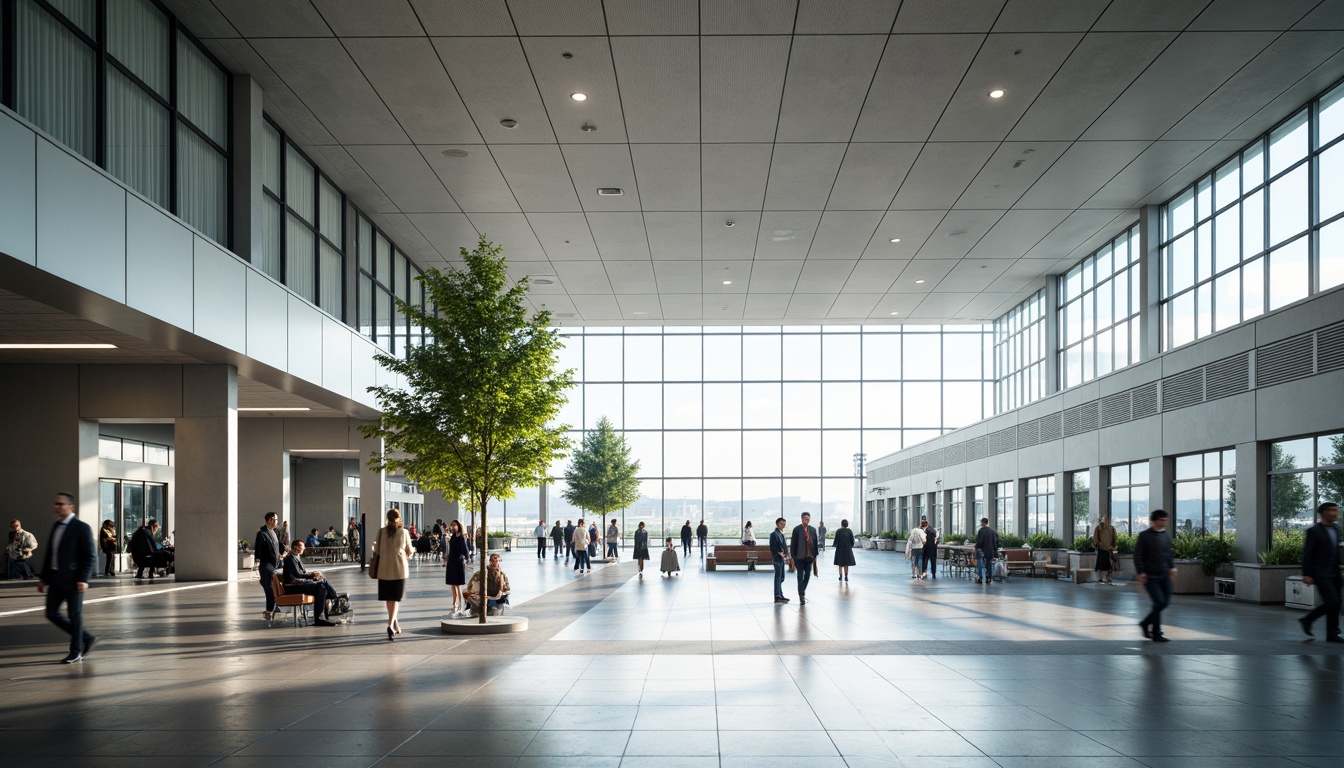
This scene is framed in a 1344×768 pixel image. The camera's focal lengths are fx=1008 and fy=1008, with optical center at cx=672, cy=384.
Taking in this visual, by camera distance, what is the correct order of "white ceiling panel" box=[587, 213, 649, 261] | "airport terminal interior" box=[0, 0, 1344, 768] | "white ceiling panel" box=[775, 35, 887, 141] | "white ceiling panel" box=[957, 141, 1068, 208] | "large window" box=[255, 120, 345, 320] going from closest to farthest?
"airport terminal interior" box=[0, 0, 1344, 768]
"white ceiling panel" box=[775, 35, 887, 141]
"large window" box=[255, 120, 345, 320]
"white ceiling panel" box=[957, 141, 1068, 208]
"white ceiling panel" box=[587, 213, 649, 261]

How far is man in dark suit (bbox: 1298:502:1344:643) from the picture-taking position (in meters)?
12.6

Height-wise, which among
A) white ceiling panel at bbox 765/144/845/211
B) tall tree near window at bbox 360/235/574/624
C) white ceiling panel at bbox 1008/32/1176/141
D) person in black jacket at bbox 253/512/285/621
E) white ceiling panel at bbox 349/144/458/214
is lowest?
person in black jacket at bbox 253/512/285/621

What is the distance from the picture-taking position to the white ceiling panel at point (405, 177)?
2147cm

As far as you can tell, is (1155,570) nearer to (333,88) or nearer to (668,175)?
(668,175)

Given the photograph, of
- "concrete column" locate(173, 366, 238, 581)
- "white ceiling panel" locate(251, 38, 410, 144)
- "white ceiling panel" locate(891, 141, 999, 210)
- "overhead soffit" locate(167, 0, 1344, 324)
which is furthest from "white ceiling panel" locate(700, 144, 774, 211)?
"concrete column" locate(173, 366, 238, 581)

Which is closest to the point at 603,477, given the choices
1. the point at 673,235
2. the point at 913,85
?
the point at 673,235

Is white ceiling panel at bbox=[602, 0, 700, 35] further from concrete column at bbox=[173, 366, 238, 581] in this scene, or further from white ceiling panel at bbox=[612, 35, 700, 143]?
concrete column at bbox=[173, 366, 238, 581]

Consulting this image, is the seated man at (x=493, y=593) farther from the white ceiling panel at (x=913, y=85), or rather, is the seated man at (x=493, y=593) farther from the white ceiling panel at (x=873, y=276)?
the white ceiling panel at (x=873, y=276)

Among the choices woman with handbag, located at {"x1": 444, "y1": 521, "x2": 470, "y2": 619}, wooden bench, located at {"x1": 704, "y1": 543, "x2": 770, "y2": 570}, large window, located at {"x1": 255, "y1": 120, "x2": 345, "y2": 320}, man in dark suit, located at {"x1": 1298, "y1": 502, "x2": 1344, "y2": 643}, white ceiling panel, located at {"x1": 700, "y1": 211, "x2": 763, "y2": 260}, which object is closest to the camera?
man in dark suit, located at {"x1": 1298, "y1": 502, "x2": 1344, "y2": 643}

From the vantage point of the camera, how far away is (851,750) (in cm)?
686

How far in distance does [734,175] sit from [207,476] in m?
12.8

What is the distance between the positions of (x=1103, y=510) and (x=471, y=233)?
19.1 m

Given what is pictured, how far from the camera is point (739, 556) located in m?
31.0

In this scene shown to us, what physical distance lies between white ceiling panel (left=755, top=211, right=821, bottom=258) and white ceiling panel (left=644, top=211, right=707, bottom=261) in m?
1.80
